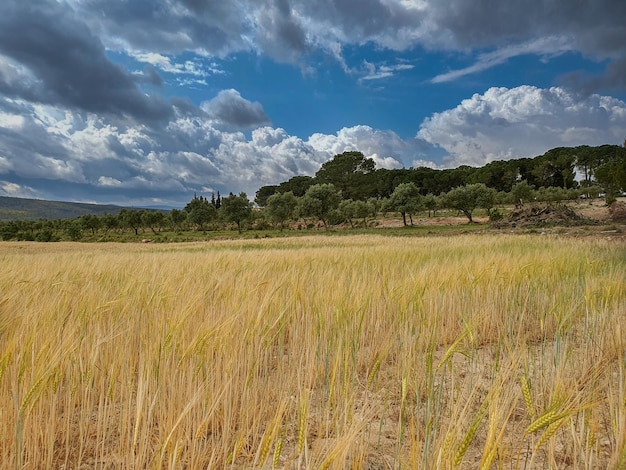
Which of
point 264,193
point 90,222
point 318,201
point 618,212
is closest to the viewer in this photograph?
point 618,212

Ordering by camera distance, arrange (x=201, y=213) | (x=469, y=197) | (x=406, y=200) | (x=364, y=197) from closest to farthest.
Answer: (x=469, y=197) < (x=406, y=200) < (x=201, y=213) < (x=364, y=197)

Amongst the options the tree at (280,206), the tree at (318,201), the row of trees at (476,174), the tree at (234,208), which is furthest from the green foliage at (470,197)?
the row of trees at (476,174)

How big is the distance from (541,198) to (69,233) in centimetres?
9111

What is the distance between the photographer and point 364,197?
370ft

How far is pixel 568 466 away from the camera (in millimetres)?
1650

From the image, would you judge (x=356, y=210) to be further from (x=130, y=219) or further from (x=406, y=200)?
(x=130, y=219)

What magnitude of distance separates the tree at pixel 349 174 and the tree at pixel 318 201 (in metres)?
45.4

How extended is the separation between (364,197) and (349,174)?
34.8 ft

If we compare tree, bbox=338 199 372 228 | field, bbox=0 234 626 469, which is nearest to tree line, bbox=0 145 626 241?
tree, bbox=338 199 372 228

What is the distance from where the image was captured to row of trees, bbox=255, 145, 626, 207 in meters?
105

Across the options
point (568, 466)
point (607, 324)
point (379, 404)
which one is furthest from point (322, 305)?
point (607, 324)

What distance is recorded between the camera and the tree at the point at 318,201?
6389 cm

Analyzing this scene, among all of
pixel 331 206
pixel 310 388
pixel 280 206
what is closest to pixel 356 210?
pixel 331 206

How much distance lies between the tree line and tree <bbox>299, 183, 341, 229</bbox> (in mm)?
175
